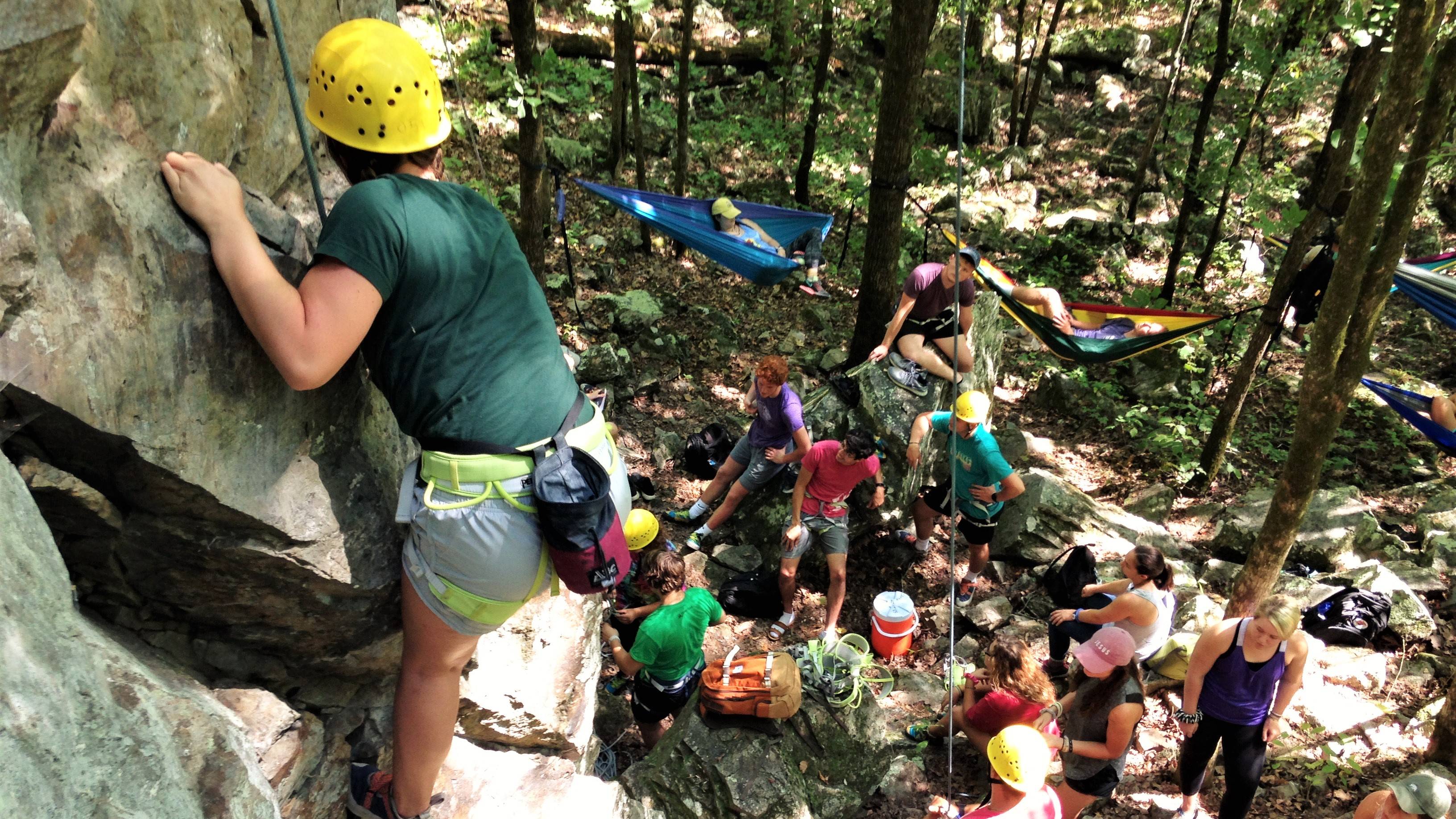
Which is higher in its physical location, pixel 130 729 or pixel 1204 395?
pixel 130 729

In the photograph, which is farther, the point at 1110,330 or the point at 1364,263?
the point at 1110,330

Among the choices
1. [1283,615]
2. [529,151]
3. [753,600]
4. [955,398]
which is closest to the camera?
[955,398]

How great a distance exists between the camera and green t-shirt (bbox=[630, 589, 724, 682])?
3.30 meters

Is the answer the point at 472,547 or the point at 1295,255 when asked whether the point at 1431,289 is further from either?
the point at 472,547

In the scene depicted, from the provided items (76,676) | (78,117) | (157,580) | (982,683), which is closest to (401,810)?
(157,580)

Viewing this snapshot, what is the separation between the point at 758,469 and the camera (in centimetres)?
499

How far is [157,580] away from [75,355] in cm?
65

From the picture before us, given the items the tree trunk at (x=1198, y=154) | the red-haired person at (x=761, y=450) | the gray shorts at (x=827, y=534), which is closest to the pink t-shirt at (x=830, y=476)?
the gray shorts at (x=827, y=534)

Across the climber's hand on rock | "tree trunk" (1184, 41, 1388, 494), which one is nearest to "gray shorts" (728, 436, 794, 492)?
"tree trunk" (1184, 41, 1388, 494)

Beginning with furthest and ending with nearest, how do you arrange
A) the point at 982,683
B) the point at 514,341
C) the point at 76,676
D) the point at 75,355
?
1. the point at 982,683
2. the point at 514,341
3. the point at 75,355
4. the point at 76,676

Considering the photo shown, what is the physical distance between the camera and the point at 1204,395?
25.9 feet

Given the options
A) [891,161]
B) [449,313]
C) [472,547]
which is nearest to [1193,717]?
[472,547]

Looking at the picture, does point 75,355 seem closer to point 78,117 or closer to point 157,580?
point 78,117

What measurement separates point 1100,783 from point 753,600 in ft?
6.67
